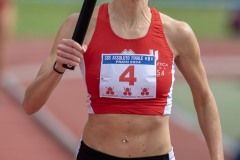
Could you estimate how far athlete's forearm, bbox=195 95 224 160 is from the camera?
190 inches

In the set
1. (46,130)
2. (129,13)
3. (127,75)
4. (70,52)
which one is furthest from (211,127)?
(46,130)

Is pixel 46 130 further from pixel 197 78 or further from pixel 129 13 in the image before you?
pixel 129 13

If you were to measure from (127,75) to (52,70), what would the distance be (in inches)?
21.5

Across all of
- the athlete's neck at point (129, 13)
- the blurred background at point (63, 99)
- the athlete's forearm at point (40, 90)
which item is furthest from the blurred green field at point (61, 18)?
the athlete's forearm at point (40, 90)

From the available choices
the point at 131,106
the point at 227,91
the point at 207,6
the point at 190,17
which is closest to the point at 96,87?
the point at 131,106

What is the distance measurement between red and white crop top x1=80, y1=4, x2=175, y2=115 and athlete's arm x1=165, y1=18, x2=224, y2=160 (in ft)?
0.31

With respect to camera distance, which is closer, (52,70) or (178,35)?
(52,70)

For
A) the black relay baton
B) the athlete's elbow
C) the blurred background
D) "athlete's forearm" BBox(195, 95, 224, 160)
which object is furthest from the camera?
the blurred background

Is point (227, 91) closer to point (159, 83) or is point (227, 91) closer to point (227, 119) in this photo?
point (227, 119)

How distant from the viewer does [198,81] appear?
4.87 metres

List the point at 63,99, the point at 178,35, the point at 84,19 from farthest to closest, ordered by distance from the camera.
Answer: the point at 63,99, the point at 178,35, the point at 84,19

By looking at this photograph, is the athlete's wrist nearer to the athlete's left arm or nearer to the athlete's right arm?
the athlete's right arm

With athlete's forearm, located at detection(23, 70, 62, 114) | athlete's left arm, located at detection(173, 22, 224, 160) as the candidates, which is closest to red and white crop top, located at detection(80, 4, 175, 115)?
athlete's left arm, located at detection(173, 22, 224, 160)

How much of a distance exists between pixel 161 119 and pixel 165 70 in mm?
268
